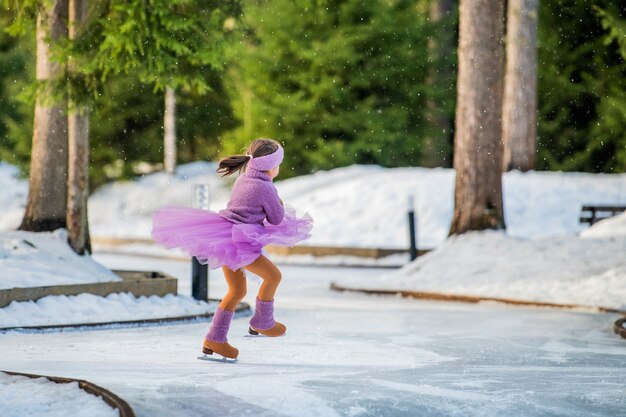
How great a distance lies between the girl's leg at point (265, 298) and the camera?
10.1 m

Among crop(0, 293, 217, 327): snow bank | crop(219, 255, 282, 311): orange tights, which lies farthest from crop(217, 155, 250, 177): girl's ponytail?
crop(0, 293, 217, 327): snow bank

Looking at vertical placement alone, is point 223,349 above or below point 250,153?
below

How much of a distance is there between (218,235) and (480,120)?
468 inches

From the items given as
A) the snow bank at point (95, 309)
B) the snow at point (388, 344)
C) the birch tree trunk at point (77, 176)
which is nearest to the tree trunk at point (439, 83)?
the snow at point (388, 344)

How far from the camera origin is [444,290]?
60.5 feet

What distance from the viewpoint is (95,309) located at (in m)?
13.6

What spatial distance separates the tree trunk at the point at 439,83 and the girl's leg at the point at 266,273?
29.1m

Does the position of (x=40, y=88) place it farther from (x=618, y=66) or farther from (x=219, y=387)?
(x=618, y=66)

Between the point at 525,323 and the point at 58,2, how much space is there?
7.72m

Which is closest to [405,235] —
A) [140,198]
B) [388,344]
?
[140,198]

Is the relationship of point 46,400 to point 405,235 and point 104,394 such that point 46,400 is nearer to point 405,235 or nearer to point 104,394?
point 104,394

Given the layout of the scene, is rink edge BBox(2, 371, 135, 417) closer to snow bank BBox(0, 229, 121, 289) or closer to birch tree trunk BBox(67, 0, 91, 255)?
snow bank BBox(0, 229, 121, 289)

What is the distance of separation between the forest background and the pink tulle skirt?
25597mm

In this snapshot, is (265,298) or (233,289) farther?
(265,298)
